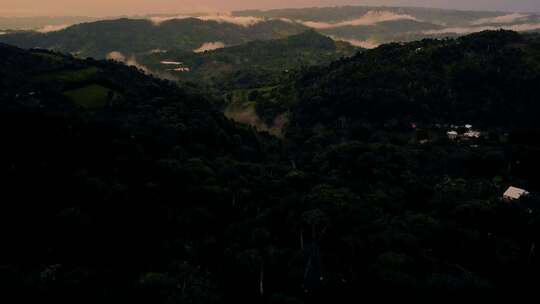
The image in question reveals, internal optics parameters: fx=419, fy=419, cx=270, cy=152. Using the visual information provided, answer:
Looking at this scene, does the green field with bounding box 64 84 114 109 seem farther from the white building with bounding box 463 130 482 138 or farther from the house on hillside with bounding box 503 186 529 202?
the white building with bounding box 463 130 482 138

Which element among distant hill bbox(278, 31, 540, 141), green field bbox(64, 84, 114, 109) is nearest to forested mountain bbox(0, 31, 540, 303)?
green field bbox(64, 84, 114, 109)

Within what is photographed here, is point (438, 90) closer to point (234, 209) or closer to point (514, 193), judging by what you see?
point (514, 193)

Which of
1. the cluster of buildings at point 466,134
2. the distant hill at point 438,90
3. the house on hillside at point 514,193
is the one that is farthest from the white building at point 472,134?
the house on hillside at point 514,193

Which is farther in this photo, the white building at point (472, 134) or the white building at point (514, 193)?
the white building at point (472, 134)

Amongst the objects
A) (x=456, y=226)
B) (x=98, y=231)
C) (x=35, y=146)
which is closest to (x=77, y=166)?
(x=35, y=146)

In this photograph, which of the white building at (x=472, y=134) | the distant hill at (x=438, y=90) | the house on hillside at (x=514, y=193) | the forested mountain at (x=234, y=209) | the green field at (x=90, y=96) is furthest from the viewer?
the distant hill at (x=438, y=90)

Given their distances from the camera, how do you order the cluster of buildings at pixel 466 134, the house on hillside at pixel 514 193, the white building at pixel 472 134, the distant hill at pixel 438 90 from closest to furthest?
1. the house on hillside at pixel 514 193
2. the cluster of buildings at pixel 466 134
3. the white building at pixel 472 134
4. the distant hill at pixel 438 90

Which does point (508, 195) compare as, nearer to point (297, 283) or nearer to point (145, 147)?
point (297, 283)

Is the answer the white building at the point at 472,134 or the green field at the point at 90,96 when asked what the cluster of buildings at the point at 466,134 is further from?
the green field at the point at 90,96
